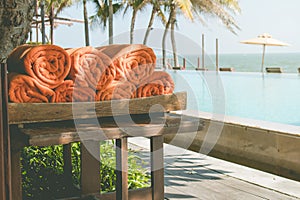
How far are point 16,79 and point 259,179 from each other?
1.89 meters

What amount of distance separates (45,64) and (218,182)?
5.47ft

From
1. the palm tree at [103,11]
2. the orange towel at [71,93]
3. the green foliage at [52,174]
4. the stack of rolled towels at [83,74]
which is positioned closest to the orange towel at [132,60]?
the stack of rolled towels at [83,74]

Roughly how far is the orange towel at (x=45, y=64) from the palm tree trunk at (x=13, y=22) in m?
0.63

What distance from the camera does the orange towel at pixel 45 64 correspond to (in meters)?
1.15

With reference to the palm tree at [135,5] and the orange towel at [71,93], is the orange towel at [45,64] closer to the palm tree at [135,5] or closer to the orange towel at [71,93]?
the orange towel at [71,93]

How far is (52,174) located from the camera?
236 cm

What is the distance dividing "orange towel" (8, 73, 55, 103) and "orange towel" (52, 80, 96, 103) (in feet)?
0.07

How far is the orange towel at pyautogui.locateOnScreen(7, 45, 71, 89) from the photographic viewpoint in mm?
1146

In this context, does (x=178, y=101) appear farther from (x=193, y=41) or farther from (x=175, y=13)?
(x=175, y=13)

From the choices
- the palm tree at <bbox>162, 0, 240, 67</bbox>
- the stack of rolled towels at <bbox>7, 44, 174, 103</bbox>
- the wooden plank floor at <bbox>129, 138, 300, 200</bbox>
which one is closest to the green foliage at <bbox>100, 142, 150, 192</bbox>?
the wooden plank floor at <bbox>129, 138, 300, 200</bbox>


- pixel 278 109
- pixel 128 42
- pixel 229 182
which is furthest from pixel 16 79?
pixel 278 109

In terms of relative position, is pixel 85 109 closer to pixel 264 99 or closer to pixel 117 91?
pixel 117 91

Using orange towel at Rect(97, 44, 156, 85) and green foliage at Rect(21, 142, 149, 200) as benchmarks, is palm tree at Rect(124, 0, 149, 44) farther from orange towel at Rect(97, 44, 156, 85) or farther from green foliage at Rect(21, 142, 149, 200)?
orange towel at Rect(97, 44, 156, 85)

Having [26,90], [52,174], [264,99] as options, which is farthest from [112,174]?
[264,99]
